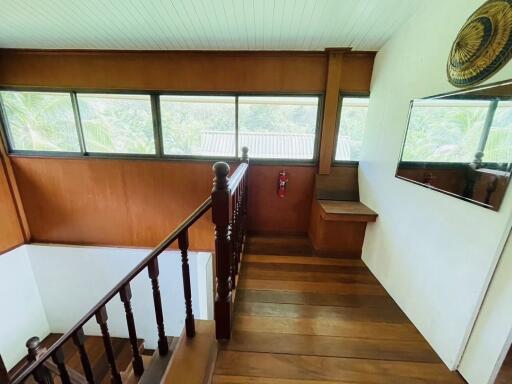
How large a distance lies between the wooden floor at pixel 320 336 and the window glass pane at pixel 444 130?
1189mm

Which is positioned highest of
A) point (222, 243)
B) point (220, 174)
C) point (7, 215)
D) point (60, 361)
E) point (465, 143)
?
point (465, 143)

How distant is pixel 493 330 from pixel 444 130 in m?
1.11

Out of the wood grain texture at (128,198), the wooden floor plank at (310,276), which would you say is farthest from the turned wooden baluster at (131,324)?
the wood grain texture at (128,198)

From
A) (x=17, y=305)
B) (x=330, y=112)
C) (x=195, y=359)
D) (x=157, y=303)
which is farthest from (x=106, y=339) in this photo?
(x=17, y=305)

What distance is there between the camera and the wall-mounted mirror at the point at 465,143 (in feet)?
3.26

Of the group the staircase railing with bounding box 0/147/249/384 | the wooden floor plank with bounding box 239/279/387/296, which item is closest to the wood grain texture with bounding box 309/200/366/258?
the wooden floor plank with bounding box 239/279/387/296

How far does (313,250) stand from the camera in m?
2.43

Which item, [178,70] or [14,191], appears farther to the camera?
[14,191]

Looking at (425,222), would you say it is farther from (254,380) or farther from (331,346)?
(254,380)

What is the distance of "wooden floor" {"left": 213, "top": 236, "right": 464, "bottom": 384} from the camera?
1156mm

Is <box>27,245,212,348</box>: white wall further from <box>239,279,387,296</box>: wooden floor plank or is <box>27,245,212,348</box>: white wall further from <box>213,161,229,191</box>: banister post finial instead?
<box>213,161,229,191</box>: banister post finial

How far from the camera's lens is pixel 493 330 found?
102 centimetres

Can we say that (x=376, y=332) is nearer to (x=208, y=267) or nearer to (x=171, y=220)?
(x=208, y=267)

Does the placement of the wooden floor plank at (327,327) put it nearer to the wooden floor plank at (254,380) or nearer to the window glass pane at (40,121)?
the wooden floor plank at (254,380)
